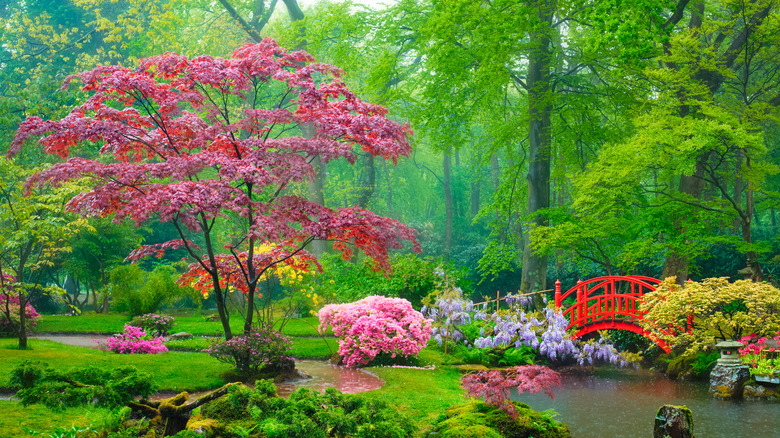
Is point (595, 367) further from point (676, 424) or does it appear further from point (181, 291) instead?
point (181, 291)

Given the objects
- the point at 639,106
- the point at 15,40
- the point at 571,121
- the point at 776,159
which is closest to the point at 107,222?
the point at 15,40

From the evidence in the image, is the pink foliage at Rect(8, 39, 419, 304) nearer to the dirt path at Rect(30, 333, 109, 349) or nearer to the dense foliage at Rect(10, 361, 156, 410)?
the dense foliage at Rect(10, 361, 156, 410)

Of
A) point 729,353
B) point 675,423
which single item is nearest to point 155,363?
point 675,423

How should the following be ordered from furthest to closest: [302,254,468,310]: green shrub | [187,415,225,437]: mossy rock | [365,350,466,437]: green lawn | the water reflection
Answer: [302,254,468,310]: green shrub
the water reflection
[365,350,466,437]: green lawn
[187,415,225,437]: mossy rock

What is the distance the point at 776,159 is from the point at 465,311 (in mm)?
13851

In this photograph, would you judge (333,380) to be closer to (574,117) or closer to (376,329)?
(376,329)

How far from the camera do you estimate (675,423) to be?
5574 mm

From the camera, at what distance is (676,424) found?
18.3 feet

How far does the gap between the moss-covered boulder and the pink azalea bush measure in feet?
12.7

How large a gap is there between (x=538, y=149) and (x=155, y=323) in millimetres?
9838

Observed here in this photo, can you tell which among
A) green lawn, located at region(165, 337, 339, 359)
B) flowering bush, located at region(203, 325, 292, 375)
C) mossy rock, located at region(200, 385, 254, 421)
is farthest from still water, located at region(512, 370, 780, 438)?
mossy rock, located at region(200, 385, 254, 421)

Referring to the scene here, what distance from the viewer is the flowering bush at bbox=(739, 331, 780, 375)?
920cm

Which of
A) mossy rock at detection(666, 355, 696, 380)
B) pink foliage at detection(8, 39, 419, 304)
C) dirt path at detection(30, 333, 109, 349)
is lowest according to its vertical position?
mossy rock at detection(666, 355, 696, 380)

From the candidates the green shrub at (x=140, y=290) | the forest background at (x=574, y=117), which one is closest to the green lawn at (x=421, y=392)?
the forest background at (x=574, y=117)
